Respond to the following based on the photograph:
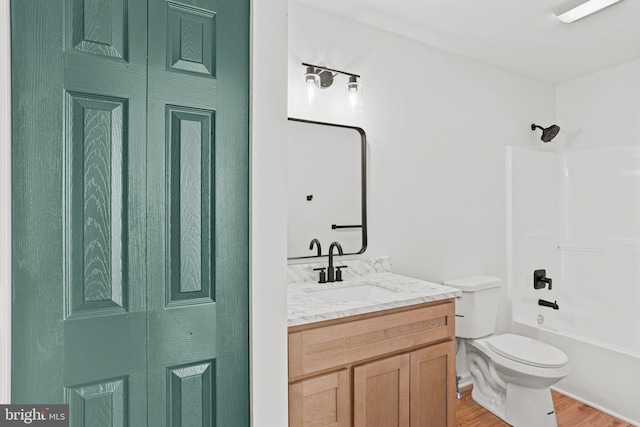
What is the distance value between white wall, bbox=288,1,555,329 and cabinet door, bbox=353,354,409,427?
0.79m

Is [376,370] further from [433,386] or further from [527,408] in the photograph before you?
[527,408]

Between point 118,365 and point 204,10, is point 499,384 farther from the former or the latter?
point 204,10

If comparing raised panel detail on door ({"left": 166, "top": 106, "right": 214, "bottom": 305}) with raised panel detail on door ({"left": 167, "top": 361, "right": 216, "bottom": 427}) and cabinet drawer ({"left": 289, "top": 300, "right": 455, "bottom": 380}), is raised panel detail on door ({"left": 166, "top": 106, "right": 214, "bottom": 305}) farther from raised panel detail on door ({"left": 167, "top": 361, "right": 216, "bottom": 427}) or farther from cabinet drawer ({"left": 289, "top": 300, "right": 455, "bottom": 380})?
cabinet drawer ({"left": 289, "top": 300, "right": 455, "bottom": 380})

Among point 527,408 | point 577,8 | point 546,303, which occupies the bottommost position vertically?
point 527,408

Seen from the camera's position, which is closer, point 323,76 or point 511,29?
point 323,76

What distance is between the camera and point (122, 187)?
3.64ft

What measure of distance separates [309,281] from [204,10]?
1.42 m

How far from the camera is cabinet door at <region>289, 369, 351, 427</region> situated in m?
1.43

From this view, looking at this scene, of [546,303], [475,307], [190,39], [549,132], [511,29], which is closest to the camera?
[190,39]

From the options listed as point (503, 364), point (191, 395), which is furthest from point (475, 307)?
point (191, 395)

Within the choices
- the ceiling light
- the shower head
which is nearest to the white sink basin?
the ceiling light

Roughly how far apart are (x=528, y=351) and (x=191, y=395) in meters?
2.05
